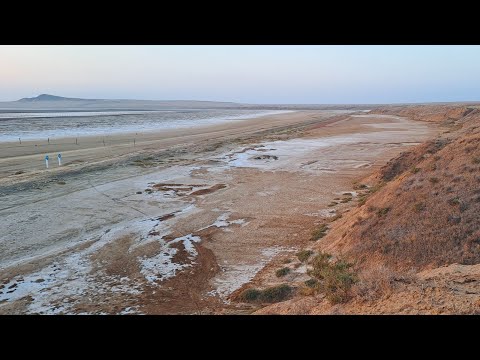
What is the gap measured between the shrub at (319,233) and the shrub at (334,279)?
2.49 metres

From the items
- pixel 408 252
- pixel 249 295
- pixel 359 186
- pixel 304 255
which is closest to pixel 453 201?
pixel 408 252

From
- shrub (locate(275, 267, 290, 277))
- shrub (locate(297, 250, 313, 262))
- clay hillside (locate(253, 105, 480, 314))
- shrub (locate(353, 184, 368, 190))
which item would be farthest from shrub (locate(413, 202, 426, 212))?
shrub (locate(353, 184, 368, 190))

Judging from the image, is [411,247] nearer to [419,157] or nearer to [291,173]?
[419,157]

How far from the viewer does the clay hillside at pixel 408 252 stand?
6.39 m

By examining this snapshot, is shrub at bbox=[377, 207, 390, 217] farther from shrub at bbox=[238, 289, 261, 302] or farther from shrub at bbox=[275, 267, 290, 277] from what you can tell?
shrub at bbox=[238, 289, 261, 302]

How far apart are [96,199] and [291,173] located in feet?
41.4

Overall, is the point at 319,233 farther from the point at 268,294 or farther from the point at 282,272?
the point at 268,294

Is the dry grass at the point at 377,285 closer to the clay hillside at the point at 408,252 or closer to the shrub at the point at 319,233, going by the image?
the clay hillside at the point at 408,252

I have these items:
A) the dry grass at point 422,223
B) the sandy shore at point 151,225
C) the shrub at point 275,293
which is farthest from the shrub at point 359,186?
the shrub at point 275,293

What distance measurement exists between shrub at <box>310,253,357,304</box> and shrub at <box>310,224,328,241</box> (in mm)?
2485
